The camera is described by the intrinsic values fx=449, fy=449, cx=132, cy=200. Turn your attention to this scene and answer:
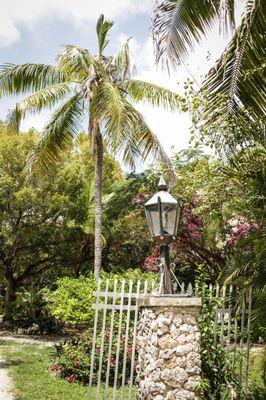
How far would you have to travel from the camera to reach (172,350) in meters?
5.46

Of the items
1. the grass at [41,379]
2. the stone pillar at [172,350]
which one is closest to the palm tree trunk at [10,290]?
the grass at [41,379]

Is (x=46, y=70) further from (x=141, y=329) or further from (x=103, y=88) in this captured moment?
(x=141, y=329)

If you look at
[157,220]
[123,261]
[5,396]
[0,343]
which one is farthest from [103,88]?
[123,261]

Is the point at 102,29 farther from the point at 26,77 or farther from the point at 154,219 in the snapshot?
the point at 154,219

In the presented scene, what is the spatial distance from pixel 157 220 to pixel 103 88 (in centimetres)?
665

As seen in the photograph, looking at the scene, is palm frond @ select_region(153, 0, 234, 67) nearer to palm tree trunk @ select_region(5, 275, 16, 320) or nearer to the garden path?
the garden path

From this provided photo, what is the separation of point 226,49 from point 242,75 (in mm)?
505

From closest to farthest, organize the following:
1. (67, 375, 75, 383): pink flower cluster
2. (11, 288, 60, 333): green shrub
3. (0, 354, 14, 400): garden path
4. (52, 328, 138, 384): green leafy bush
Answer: (0, 354, 14, 400): garden path
(67, 375, 75, 383): pink flower cluster
(52, 328, 138, 384): green leafy bush
(11, 288, 60, 333): green shrub

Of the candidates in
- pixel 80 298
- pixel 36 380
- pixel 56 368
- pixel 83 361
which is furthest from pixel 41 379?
pixel 80 298

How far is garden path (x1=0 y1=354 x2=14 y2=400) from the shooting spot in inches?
300

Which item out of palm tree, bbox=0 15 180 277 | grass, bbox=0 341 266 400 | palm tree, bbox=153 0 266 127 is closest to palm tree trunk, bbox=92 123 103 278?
palm tree, bbox=0 15 180 277

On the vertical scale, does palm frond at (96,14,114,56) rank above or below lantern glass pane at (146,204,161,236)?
above

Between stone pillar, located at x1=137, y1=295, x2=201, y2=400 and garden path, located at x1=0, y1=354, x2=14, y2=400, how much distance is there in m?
3.11

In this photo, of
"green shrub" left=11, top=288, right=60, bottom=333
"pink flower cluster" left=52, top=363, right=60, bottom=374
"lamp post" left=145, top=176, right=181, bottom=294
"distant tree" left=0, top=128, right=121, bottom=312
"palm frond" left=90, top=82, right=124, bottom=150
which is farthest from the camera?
"green shrub" left=11, top=288, right=60, bottom=333
